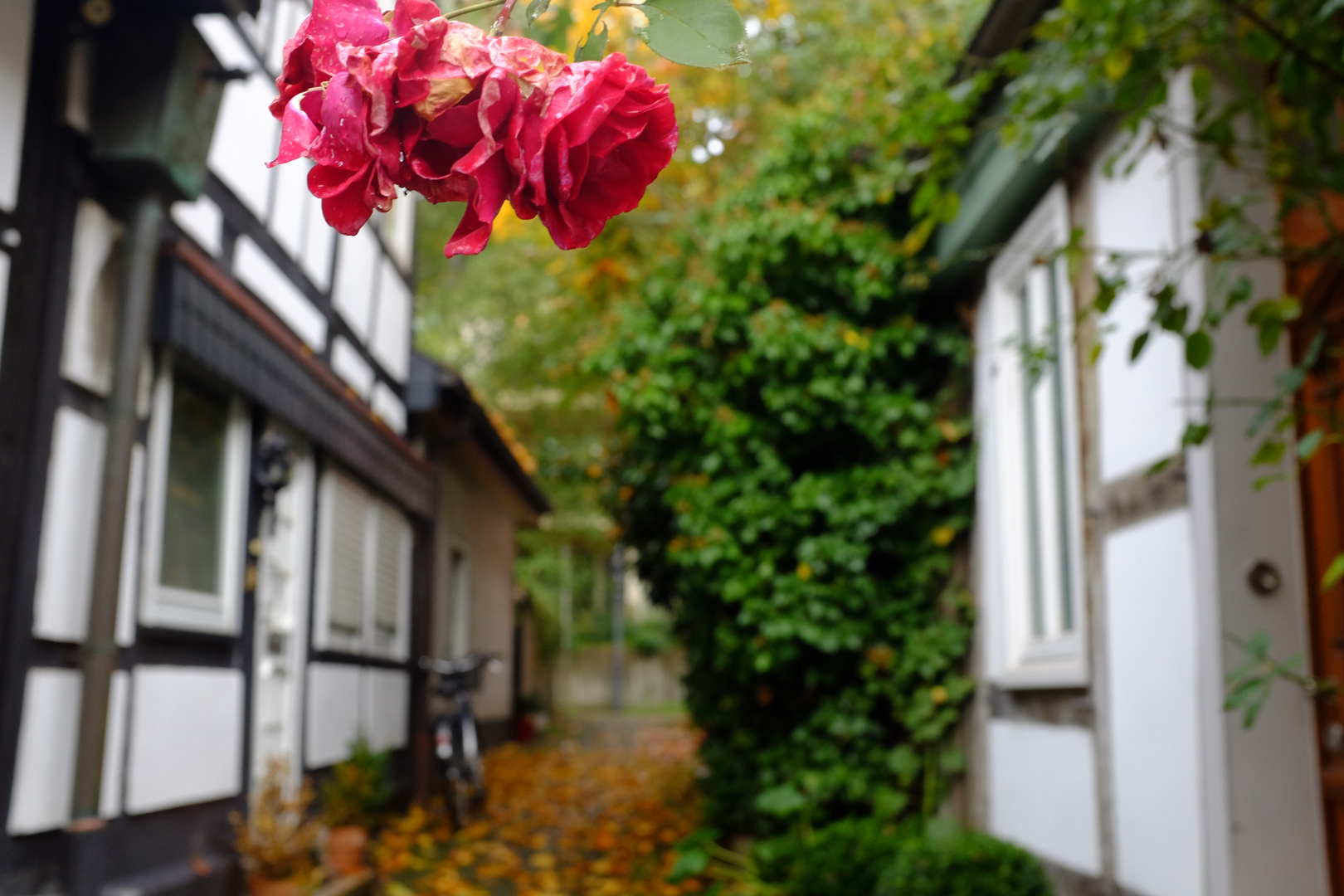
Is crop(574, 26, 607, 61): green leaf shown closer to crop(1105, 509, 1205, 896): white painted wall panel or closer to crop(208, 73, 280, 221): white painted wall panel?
crop(1105, 509, 1205, 896): white painted wall panel

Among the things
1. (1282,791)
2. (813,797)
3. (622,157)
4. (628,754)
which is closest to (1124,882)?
(1282,791)

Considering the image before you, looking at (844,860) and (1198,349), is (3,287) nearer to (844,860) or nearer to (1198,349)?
(1198,349)

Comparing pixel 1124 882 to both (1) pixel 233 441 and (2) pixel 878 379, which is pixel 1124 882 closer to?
(2) pixel 878 379

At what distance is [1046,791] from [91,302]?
3.57 m

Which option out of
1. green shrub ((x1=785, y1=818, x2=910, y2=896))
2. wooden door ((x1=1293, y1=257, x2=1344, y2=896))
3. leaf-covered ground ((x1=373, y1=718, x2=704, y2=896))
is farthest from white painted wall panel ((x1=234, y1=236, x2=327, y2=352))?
wooden door ((x1=1293, y1=257, x2=1344, y2=896))

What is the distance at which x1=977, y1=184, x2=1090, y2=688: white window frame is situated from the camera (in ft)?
13.2

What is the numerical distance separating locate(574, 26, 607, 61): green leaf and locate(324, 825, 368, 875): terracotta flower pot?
477cm

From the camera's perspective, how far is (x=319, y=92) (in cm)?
79

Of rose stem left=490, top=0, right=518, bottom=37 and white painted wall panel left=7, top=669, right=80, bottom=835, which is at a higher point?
rose stem left=490, top=0, right=518, bottom=37

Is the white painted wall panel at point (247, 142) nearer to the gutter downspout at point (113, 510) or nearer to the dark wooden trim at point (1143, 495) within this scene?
the gutter downspout at point (113, 510)

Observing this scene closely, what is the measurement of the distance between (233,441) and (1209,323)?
389 centimetres

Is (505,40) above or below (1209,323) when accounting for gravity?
below

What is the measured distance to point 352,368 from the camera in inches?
261

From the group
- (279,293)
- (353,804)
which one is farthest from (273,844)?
(279,293)
